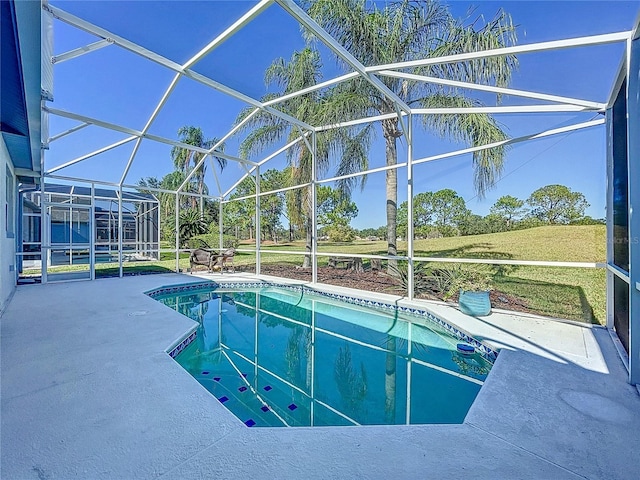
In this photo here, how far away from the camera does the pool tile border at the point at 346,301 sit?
3.93m

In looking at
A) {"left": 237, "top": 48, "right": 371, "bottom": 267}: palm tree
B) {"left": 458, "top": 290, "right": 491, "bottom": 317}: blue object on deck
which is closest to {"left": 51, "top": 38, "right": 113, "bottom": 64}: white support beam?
{"left": 237, "top": 48, "right": 371, "bottom": 267}: palm tree

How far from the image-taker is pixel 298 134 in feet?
31.2

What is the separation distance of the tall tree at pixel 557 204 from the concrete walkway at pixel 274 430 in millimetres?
2507

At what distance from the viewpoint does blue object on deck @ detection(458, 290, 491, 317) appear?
5.12 metres

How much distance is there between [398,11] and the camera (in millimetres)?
7066

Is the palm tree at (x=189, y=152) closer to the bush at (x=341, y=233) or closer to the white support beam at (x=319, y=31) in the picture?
the bush at (x=341, y=233)

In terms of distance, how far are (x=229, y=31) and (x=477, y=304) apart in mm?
5601

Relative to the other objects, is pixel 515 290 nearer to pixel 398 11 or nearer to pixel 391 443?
pixel 391 443

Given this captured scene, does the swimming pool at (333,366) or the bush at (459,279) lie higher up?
the bush at (459,279)

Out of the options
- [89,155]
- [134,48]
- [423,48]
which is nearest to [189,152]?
[89,155]

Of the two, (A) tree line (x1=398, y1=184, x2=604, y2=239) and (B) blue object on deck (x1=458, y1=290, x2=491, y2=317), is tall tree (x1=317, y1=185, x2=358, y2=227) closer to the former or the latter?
(A) tree line (x1=398, y1=184, x2=604, y2=239)

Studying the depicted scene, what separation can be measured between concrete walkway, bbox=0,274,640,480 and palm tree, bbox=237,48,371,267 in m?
6.15

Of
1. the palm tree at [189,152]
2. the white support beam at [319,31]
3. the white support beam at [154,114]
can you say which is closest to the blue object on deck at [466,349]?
the white support beam at [319,31]

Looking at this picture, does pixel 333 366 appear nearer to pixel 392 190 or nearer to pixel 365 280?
pixel 365 280
